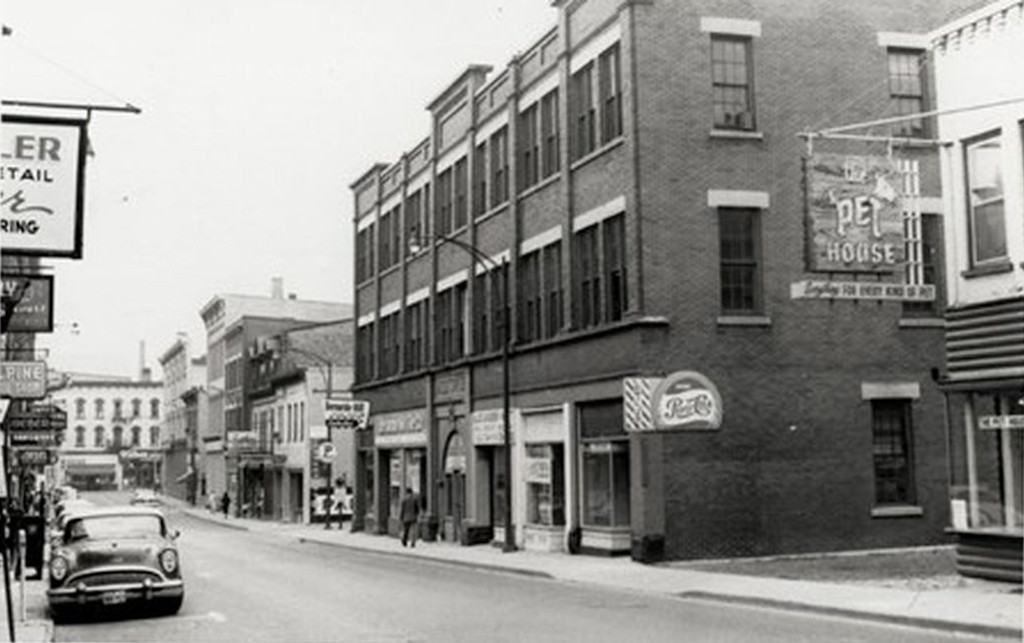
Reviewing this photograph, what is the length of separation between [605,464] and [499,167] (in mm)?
11339

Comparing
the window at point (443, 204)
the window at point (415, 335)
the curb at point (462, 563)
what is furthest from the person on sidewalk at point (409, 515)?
the window at point (443, 204)

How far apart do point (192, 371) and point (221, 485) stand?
62.4ft

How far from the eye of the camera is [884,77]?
29.3m

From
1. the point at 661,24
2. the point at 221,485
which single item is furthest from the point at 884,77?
the point at 221,485

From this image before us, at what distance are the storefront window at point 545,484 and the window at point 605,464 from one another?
4.87 ft

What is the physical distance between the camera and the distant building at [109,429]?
138m

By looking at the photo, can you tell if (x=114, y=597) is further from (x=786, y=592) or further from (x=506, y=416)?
(x=506, y=416)

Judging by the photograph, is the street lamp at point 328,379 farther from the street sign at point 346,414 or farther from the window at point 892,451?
the window at point 892,451

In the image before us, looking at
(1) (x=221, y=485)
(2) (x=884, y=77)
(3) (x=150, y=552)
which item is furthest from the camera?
(1) (x=221, y=485)

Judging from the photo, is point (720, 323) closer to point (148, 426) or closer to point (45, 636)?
point (45, 636)

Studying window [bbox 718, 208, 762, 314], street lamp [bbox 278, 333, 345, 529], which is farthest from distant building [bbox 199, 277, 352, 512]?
window [bbox 718, 208, 762, 314]

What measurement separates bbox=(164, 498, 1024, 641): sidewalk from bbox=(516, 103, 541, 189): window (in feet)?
33.2

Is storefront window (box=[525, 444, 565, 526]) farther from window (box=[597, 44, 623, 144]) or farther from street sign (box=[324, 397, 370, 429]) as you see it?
street sign (box=[324, 397, 370, 429])

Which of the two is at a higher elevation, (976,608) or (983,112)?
(983,112)
